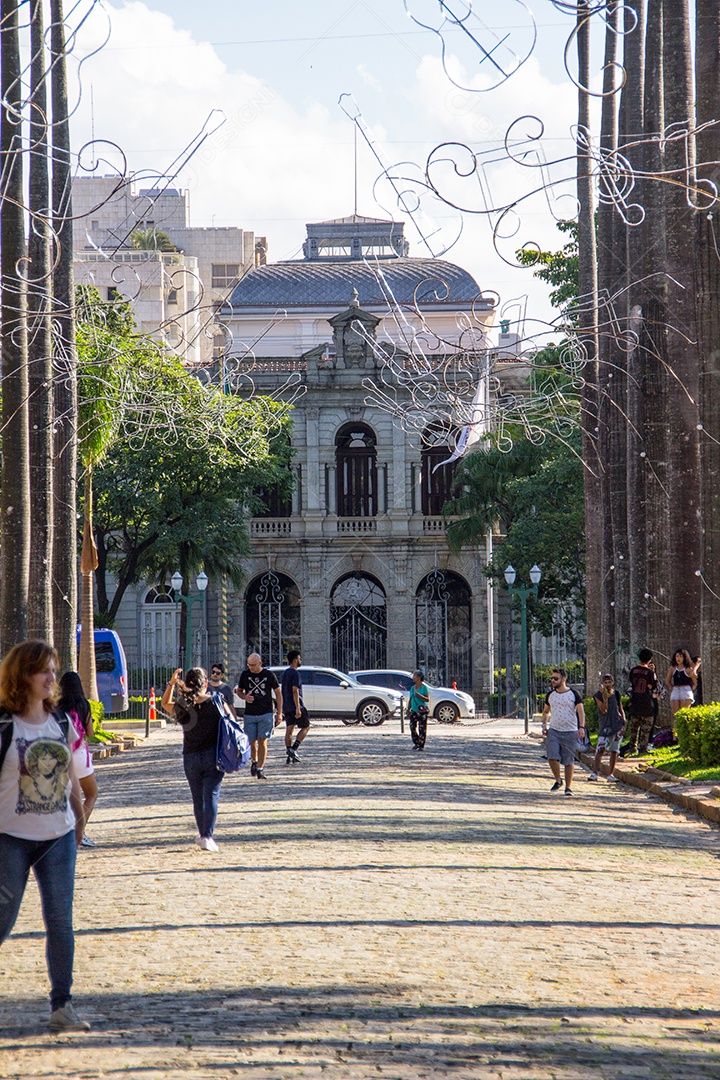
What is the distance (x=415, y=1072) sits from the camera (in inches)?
226

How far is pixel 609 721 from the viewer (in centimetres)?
2077

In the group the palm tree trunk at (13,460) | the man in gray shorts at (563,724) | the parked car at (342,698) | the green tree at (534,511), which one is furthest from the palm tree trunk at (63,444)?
the parked car at (342,698)

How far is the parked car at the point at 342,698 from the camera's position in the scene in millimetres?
40656

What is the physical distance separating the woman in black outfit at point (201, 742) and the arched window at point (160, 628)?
4349 cm

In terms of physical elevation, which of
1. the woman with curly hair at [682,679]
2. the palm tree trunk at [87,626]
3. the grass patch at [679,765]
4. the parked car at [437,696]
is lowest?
the grass patch at [679,765]

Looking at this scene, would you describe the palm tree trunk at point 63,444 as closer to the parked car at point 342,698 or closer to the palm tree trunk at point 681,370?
the palm tree trunk at point 681,370


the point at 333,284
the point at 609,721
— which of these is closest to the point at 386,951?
the point at 609,721

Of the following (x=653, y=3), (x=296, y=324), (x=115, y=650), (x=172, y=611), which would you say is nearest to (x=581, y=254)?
(x=653, y=3)

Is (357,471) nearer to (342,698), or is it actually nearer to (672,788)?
(342,698)

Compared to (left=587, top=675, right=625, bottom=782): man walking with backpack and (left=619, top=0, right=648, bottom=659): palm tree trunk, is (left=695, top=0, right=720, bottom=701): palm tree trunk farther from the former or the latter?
(left=619, top=0, right=648, bottom=659): palm tree trunk

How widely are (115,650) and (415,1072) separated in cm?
3941

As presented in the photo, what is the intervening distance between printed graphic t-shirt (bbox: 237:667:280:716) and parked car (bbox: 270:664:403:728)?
20807mm

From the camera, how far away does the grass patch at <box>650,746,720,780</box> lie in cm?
1848

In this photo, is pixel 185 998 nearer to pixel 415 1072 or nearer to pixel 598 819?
pixel 415 1072
